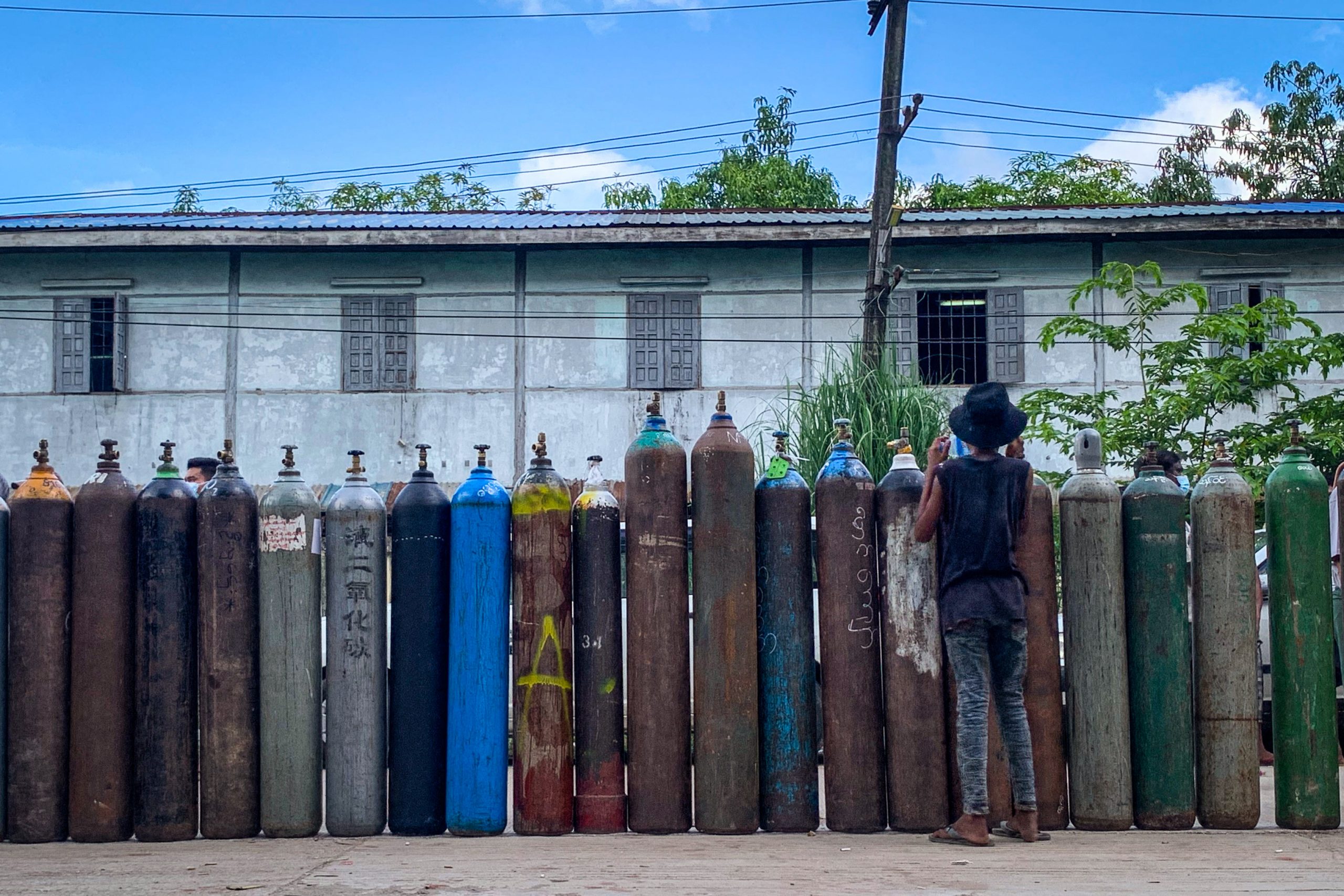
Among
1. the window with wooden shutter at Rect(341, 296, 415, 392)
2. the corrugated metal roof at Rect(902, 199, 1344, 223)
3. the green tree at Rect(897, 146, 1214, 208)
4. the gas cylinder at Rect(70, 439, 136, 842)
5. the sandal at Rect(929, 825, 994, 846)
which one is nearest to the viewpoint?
the sandal at Rect(929, 825, 994, 846)

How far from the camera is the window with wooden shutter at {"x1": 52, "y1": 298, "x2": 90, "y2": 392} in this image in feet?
60.1

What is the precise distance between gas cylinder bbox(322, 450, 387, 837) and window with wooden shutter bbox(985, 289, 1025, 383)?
1411 centimetres

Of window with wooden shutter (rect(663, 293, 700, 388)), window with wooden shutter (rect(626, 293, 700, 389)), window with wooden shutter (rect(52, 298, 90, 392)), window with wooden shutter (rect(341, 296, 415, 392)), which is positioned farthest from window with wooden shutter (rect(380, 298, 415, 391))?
window with wooden shutter (rect(52, 298, 90, 392))

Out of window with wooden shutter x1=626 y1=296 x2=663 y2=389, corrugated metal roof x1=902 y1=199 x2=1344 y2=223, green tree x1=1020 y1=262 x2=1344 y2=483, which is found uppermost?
corrugated metal roof x1=902 y1=199 x2=1344 y2=223

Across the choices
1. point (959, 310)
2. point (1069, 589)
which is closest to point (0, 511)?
point (1069, 589)

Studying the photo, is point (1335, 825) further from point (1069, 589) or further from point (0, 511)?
point (0, 511)

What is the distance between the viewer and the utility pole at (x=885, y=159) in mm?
14680

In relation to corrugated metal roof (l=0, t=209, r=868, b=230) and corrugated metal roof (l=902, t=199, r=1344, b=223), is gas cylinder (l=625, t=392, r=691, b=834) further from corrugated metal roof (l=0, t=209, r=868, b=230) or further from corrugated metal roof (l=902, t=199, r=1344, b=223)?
corrugated metal roof (l=902, t=199, r=1344, b=223)

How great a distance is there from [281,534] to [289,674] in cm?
51

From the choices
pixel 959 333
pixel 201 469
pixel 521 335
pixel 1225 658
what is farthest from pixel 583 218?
pixel 1225 658

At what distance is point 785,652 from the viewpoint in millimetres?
4988

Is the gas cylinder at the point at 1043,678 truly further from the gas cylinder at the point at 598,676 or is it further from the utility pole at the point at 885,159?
the utility pole at the point at 885,159

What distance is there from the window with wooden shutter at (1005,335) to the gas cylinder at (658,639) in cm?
1369

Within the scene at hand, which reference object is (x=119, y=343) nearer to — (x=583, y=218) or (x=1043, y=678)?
(x=583, y=218)
